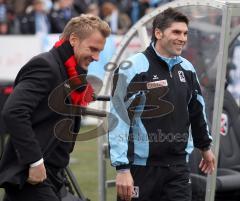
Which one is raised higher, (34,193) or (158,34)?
(158,34)

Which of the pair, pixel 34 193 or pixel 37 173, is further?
pixel 34 193

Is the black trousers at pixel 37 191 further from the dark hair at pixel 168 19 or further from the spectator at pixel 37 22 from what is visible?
the spectator at pixel 37 22

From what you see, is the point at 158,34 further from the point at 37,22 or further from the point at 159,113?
the point at 37,22

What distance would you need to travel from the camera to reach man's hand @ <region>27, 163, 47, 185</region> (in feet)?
14.6

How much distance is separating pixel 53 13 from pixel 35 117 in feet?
43.2

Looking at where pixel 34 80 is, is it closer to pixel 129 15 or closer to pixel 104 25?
pixel 104 25

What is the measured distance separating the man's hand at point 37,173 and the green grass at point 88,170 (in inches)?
90.9

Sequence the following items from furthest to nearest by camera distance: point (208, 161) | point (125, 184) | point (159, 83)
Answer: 1. point (208, 161)
2. point (159, 83)
3. point (125, 184)

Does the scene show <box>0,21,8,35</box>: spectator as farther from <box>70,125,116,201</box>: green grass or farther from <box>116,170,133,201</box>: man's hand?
<box>116,170,133,201</box>: man's hand

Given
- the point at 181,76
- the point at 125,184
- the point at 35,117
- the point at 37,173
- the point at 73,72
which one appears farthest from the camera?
the point at 181,76

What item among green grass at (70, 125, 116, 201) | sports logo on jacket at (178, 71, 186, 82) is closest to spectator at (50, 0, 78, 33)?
green grass at (70, 125, 116, 201)

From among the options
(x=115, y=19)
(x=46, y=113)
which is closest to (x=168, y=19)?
(x=46, y=113)

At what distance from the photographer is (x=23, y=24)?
57.1 ft

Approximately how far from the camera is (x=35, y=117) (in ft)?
15.0
